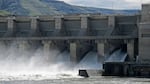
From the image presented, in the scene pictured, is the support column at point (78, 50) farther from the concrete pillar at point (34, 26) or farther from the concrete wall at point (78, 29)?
the concrete pillar at point (34, 26)

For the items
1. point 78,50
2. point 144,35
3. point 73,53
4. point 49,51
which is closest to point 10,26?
point 49,51

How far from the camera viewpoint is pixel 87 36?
92500 millimetres

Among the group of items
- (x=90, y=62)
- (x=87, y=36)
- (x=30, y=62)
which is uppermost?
(x=87, y=36)

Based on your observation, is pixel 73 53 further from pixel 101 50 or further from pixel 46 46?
pixel 46 46

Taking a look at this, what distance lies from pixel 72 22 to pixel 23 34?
875cm

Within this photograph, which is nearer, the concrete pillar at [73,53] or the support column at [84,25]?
the concrete pillar at [73,53]

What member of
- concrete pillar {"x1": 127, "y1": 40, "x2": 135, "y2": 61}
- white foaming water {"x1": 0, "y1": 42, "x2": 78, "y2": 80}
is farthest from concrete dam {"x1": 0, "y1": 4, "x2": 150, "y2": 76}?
white foaming water {"x1": 0, "y1": 42, "x2": 78, "y2": 80}

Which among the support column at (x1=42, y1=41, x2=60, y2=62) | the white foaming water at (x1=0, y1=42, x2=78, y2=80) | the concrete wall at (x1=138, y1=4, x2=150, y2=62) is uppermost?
the concrete wall at (x1=138, y1=4, x2=150, y2=62)

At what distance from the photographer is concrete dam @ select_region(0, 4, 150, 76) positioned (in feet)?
286

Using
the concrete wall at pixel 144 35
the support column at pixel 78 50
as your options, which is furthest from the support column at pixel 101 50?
the concrete wall at pixel 144 35

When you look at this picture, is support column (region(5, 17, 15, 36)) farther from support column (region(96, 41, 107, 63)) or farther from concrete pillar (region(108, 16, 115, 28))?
concrete pillar (region(108, 16, 115, 28))

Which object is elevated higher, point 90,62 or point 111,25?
point 111,25

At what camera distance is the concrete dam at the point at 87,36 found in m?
87.2

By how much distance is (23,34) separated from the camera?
98.8 m
